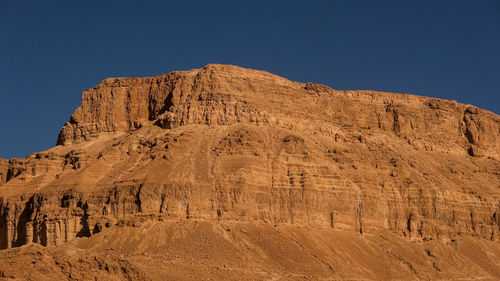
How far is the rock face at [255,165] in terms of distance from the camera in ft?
255

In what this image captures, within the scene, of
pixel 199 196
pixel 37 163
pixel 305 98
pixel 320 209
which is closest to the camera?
pixel 199 196

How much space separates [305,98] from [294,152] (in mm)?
12522

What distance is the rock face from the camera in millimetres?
77875

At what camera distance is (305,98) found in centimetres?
9556

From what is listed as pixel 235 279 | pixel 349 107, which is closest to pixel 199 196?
pixel 235 279

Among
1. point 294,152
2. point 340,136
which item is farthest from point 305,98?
point 294,152

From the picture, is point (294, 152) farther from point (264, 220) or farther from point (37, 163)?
point (37, 163)

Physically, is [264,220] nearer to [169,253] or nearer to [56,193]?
[169,253]

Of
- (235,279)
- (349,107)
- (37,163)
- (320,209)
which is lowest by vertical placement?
(235,279)

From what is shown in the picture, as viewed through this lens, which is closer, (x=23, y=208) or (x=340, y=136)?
(x=23, y=208)

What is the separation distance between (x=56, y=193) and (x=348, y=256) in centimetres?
2661

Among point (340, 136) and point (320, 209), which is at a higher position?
point (340, 136)

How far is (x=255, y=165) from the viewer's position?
80750mm

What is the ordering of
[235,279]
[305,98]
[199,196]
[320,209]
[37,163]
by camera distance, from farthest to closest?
[305,98] → [37,163] → [320,209] → [199,196] → [235,279]
